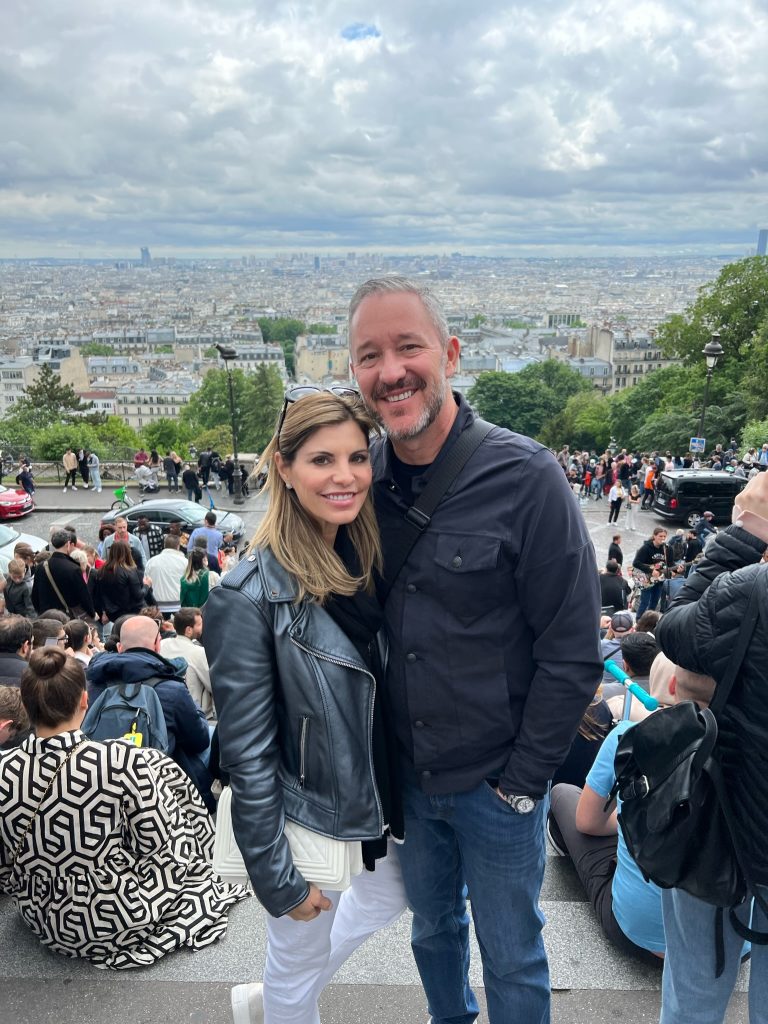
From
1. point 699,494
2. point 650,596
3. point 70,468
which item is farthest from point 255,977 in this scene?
point 70,468

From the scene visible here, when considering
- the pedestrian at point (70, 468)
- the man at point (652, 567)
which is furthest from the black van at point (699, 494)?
the pedestrian at point (70, 468)

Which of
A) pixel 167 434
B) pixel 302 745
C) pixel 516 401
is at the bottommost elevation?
pixel 167 434

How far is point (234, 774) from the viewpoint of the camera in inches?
85.7

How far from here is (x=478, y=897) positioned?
244 centimetres

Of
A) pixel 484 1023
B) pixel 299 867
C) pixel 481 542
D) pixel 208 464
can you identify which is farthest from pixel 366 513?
pixel 208 464

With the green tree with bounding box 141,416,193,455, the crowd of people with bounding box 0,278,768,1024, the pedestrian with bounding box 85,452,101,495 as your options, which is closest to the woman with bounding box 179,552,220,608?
the crowd of people with bounding box 0,278,768,1024

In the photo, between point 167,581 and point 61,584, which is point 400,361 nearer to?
point 61,584

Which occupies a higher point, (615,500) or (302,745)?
(302,745)

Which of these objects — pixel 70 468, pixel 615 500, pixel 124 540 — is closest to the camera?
pixel 124 540

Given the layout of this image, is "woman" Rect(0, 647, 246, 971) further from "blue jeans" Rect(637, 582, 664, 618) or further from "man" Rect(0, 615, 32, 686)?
"blue jeans" Rect(637, 582, 664, 618)

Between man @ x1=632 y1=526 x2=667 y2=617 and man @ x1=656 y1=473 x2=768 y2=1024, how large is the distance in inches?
288

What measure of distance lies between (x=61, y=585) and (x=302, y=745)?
6.02m

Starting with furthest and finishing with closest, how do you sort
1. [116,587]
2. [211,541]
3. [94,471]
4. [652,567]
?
[94,471], [652,567], [211,541], [116,587]

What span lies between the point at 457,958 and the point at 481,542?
1.42 meters
